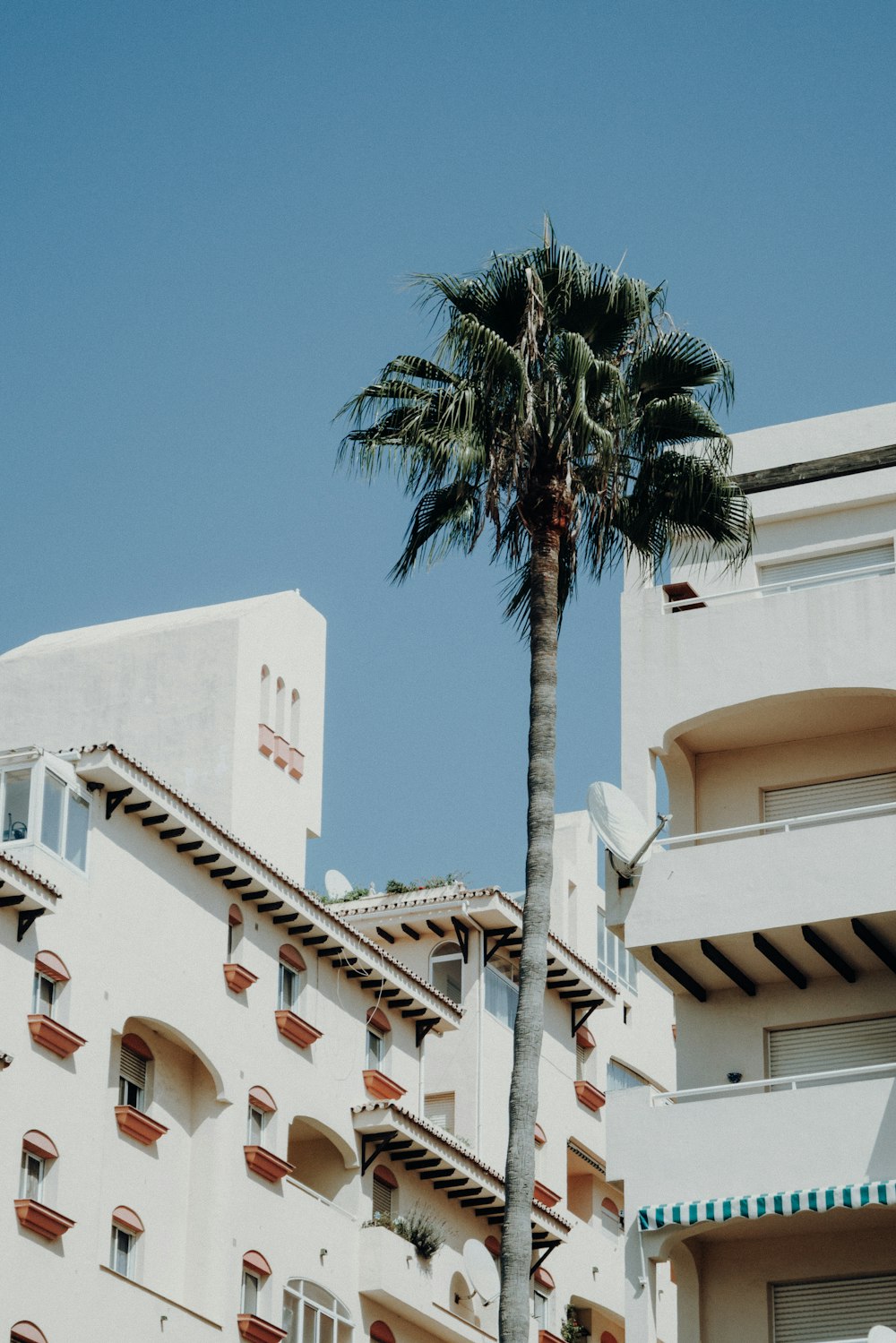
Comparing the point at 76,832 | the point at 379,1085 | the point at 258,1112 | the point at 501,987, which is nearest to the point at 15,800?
the point at 76,832

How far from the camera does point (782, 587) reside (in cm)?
3288

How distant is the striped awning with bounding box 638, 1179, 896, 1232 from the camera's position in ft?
87.3

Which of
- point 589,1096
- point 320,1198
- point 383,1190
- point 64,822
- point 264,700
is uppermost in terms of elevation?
point 264,700

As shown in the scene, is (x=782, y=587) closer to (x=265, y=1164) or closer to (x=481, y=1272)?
(x=481, y=1272)

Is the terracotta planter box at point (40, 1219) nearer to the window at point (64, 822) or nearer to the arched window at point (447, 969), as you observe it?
the window at point (64, 822)

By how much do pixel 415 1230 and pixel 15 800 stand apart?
1269 centimetres

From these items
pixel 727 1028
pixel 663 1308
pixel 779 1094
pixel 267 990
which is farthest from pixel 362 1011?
pixel 779 1094

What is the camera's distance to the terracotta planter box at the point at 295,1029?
39719mm

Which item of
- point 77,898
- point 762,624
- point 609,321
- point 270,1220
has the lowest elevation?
point 270,1220

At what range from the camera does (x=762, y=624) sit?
1244 inches

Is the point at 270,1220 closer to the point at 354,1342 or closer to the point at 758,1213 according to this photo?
the point at 354,1342

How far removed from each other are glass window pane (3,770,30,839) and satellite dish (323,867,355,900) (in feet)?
53.3

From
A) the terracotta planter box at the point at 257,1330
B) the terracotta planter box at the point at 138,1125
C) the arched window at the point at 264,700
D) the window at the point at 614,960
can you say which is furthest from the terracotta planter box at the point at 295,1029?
the arched window at the point at 264,700

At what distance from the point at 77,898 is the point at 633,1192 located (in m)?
10.4
